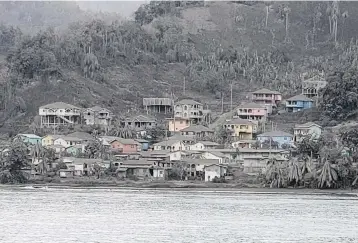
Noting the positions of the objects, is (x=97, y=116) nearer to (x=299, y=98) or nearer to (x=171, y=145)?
(x=171, y=145)

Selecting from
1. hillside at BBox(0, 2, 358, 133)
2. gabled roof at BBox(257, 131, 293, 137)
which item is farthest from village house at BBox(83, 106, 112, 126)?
gabled roof at BBox(257, 131, 293, 137)

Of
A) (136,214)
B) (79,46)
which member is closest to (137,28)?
(79,46)

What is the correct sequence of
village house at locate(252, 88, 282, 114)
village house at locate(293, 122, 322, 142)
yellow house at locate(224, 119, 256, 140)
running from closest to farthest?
village house at locate(293, 122, 322, 142) < yellow house at locate(224, 119, 256, 140) < village house at locate(252, 88, 282, 114)

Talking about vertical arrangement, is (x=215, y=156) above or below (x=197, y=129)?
below

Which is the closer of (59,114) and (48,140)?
(48,140)

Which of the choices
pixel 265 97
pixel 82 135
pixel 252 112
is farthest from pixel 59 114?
pixel 265 97

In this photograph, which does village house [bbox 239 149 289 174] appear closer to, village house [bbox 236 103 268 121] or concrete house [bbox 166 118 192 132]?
village house [bbox 236 103 268 121]

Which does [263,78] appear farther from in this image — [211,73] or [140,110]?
[140,110]
